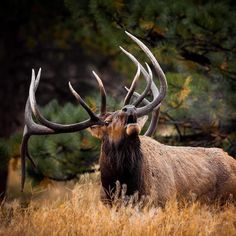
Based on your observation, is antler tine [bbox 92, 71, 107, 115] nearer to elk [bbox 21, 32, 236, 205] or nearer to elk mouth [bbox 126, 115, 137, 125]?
elk [bbox 21, 32, 236, 205]

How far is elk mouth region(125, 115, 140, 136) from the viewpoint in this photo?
21.7 ft

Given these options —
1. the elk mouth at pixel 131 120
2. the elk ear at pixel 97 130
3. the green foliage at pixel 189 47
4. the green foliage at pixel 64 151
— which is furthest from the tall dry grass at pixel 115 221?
the green foliage at pixel 64 151

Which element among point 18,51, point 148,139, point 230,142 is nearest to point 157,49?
point 230,142

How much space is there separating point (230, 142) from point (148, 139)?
7.22 ft

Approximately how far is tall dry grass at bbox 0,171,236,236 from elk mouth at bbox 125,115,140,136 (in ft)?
2.04

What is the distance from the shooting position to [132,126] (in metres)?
6.61

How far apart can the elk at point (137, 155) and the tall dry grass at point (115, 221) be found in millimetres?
296

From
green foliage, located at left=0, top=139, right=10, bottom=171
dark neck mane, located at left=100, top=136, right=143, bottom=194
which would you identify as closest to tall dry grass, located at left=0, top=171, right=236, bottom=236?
dark neck mane, located at left=100, top=136, right=143, bottom=194

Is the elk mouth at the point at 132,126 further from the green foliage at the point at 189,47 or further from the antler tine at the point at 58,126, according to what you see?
the green foliage at the point at 189,47

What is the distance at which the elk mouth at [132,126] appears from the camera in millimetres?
6617

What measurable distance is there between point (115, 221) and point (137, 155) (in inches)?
42.8

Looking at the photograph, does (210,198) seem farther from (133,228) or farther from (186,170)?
(133,228)

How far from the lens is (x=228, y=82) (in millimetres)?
9328

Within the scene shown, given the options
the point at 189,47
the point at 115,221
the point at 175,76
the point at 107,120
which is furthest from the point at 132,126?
the point at 189,47
